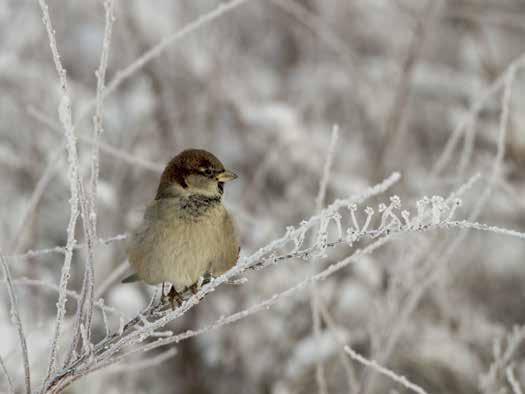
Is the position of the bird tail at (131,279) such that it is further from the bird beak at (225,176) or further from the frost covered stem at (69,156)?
the frost covered stem at (69,156)

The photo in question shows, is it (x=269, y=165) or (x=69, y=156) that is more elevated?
(x=269, y=165)

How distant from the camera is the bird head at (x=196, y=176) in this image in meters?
2.35

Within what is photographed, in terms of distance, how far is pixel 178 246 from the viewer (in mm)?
2262

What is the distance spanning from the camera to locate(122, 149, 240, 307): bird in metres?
2.26

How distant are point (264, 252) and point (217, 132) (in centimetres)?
497

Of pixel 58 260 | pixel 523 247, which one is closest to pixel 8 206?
pixel 58 260

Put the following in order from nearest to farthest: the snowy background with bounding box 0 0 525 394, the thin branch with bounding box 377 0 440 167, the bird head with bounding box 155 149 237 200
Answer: the bird head with bounding box 155 149 237 200
the thin branch with bounding box 377 0 440 167
the snowy background with bounding box 0 0 525 394

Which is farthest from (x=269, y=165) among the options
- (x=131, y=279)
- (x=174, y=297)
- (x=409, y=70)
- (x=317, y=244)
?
(x=317, y=244)

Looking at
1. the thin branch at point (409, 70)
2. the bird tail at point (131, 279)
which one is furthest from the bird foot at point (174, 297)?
the thin branch at point (409, 70)

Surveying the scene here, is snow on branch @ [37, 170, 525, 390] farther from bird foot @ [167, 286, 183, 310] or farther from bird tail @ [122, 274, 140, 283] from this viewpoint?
bird tail @ [122, 274, 140, 283]

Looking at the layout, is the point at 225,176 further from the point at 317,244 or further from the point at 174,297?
the point at 317,244

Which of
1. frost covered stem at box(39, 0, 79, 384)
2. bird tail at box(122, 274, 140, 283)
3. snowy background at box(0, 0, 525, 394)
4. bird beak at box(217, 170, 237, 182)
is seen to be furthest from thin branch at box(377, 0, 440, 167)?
frost covered stem at box(39, 0, 79, 384)

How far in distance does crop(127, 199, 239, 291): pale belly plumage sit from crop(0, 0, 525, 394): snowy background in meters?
1.65

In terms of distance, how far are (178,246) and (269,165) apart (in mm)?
3037
